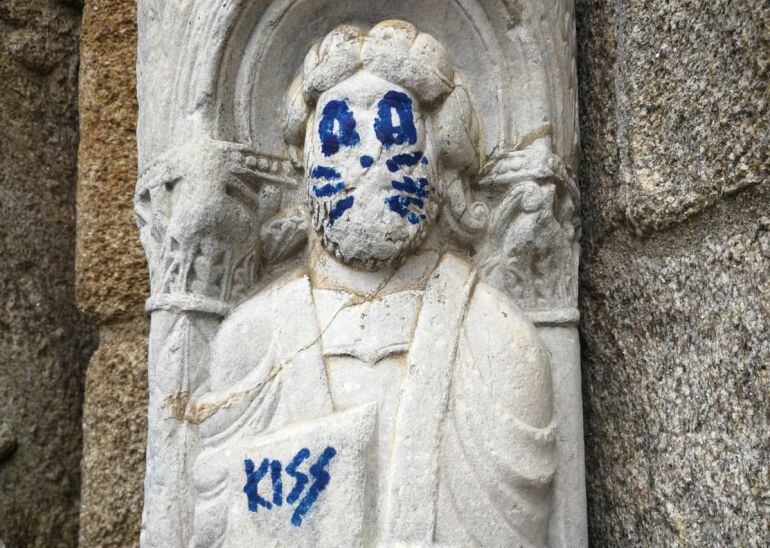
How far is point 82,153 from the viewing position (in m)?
1.94

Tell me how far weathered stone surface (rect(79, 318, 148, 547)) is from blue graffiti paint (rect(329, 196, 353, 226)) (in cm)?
69

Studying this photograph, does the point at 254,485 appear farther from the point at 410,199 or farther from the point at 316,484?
the point at 410,199

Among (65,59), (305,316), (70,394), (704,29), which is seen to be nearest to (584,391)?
(305,316)

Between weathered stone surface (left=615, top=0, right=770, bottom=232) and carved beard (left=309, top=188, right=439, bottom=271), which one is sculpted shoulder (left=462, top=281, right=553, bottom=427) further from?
weathered stone surface (left=615, top=0, right=770, bottom=232)

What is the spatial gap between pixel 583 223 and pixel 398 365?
523 mm

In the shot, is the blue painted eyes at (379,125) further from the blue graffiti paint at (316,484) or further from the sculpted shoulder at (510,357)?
the blue graffiti paint at (316,484)

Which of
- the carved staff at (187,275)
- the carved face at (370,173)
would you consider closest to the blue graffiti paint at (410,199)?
the carved face at (370,173)

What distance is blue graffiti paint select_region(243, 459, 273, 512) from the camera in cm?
128

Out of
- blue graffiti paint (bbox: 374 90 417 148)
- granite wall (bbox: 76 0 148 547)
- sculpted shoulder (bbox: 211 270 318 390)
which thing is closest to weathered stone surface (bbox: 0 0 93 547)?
granite wall (bbox: 76 0 148 547)

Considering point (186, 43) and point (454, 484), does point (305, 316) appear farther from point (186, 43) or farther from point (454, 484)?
point (186, 43)

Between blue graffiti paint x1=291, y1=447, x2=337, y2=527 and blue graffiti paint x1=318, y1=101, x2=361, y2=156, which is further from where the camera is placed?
blue graffiti paint x1=318, y1=101, x2=361, y2=156

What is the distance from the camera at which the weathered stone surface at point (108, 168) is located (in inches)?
73.5

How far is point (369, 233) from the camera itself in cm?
135

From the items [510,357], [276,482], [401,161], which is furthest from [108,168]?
[510,357]
